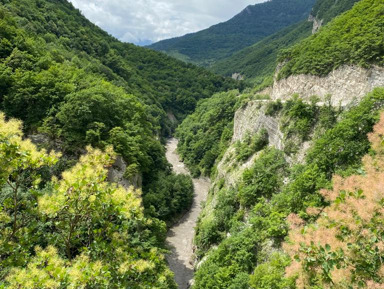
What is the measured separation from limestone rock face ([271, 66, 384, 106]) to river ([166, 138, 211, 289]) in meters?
22.6

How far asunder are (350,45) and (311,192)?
19684mm

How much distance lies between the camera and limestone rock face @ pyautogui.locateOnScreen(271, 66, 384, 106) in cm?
2280

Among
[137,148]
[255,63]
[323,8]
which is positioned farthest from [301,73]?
[255,63]

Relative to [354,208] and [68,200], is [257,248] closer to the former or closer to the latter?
[354,208]

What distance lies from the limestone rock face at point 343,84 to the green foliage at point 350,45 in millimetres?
694

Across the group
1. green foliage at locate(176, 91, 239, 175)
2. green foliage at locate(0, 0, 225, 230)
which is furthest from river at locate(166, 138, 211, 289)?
green foliage at locate(176, 91, 239, 175)

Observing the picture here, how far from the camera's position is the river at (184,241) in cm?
2641

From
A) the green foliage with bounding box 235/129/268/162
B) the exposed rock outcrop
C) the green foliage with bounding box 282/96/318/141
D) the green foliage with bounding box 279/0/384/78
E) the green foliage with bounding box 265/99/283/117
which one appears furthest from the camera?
the green foliage with bounding box 235/129/268/162

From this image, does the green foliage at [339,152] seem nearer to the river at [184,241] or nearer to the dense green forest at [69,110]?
the river at [184,241]

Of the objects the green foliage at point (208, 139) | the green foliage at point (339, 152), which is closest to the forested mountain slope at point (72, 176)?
the green foliage at point (208, 139)

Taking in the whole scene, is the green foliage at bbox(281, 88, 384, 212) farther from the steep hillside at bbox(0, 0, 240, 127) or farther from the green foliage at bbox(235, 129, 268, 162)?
the steep hillside at bbox(0, 0, 240, 127)

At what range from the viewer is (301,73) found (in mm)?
33750

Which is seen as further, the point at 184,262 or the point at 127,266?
the point at 184,262

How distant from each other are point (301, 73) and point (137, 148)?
24452mm
